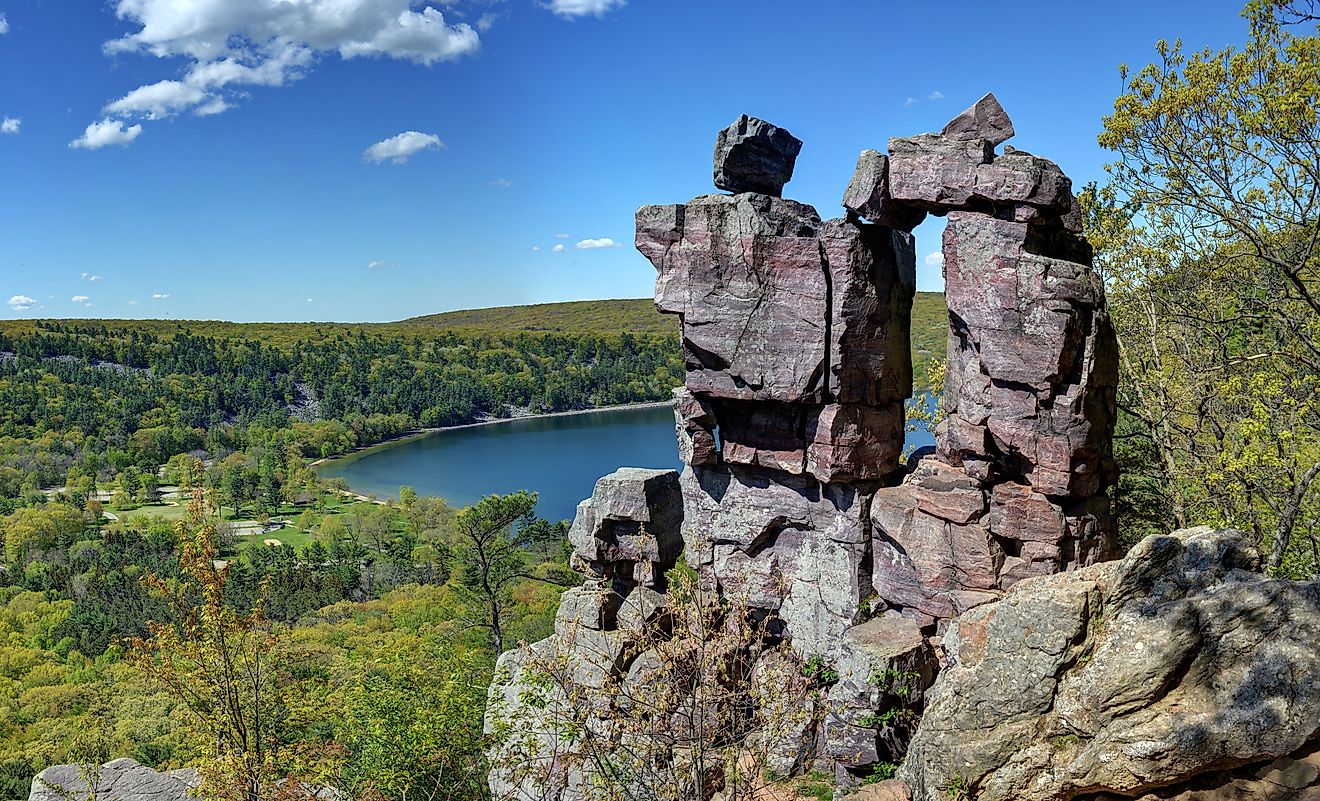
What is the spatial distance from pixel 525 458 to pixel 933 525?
10039 centimetres

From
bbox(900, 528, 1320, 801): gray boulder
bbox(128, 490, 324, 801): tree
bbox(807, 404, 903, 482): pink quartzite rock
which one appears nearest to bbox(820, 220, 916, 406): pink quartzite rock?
bbox(807, 404, 903, 482): pink quartzite rock

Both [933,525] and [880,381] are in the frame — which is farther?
[880,381]

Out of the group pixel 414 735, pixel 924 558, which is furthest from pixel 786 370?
pixel 414 735

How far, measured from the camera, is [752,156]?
1711 cm

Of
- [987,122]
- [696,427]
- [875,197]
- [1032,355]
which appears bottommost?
[696,427]

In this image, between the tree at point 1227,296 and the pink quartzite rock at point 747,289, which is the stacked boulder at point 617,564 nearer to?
the pink quartzite rock at point 747,289

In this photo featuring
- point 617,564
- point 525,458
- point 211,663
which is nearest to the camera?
point 211,663

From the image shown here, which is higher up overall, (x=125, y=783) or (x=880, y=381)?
(x=880, y=381)

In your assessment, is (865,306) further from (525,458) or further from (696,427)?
(525,458)

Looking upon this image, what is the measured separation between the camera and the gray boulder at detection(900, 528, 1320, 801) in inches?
345

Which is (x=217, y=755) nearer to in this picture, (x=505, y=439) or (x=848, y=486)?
(x=848, y=486)

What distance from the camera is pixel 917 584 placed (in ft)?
51.8

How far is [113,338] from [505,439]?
89.6m

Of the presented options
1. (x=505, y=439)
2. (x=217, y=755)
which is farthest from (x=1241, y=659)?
(x=505, y=439)
